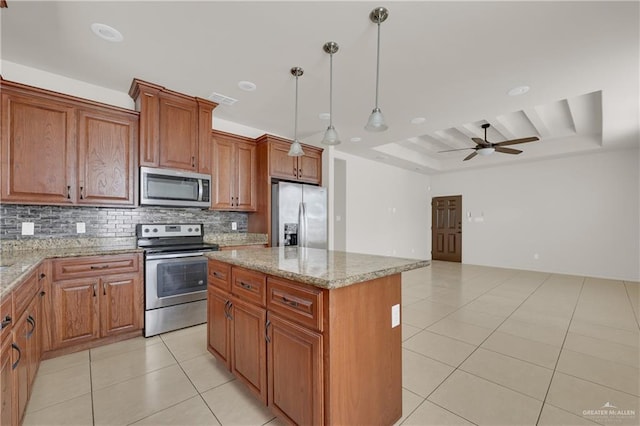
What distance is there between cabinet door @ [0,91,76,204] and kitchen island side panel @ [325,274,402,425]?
113 inches

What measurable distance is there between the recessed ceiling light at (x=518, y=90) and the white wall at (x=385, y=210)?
310 cm

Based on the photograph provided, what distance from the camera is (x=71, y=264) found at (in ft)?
7.93

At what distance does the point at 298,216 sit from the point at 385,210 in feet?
11.6

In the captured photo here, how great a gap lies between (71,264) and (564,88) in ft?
17.1

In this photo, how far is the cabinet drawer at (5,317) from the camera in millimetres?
1180

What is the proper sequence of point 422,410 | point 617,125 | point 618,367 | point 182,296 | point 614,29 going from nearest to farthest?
1. point 422,410
2. point 614,29
3. point 618,367
4. point 182,296
5. point 617,125

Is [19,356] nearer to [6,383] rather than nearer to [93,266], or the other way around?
[6,383]

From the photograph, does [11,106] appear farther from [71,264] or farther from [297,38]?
[297,38]

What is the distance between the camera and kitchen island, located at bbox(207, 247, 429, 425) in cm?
130

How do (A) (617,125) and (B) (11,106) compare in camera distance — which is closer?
(B) (11,106)

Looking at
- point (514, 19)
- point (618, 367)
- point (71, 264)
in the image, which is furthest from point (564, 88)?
point (71, 264)

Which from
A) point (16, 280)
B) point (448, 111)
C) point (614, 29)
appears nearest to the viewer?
point (16, 280)

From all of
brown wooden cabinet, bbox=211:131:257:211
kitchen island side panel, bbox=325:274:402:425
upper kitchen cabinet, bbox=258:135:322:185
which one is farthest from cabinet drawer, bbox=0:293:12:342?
upper kitchen cabinet, bbox=258:135:322:185

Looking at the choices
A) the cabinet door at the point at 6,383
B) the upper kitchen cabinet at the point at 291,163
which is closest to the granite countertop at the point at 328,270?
the cabinet door at the point at 6,383
